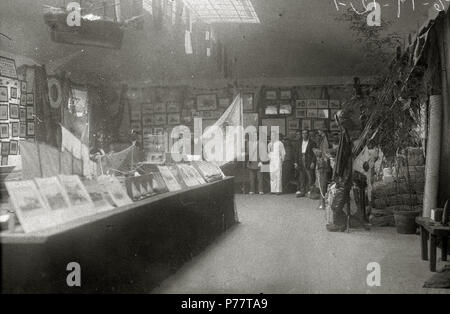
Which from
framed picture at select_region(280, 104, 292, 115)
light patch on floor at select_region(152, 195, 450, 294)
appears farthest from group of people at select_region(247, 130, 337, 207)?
light patch on floor at select_region(152, 195, 450, 294)

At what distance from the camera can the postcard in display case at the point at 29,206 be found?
2.71m

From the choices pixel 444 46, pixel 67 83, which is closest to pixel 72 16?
pixel 444 46

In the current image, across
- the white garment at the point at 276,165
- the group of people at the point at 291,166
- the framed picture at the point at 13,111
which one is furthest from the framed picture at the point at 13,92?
the white garment at the point at 276,165

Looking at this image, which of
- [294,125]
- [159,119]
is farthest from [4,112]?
[294,125]

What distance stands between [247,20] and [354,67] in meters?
4.66

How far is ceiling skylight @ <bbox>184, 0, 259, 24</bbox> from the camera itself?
7.73 m

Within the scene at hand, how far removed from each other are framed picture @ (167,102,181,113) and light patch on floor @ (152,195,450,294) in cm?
695

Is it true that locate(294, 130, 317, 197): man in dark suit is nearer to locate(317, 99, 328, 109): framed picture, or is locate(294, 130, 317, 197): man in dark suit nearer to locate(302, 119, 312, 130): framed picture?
locate(302, 119, 312, 130): framed picture

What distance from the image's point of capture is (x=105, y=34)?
5477 mm

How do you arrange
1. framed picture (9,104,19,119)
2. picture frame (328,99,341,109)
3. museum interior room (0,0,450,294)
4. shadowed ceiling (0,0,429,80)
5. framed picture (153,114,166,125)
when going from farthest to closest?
framed picture (153,114,166,125) < picture frame (328,99,341,109) < framed picture (9,104,19,119) < shadowed ceiling (0,0,429,80) < museum interior room (0,0,450,294)

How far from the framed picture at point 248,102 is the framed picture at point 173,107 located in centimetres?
193

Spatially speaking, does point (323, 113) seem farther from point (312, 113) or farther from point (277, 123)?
point (277, 123)

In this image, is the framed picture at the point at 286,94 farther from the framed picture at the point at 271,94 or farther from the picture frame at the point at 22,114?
the picture frame at the point at 22,114
